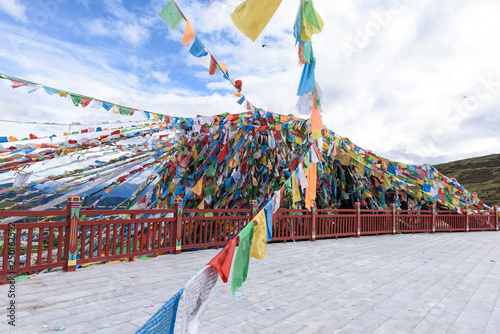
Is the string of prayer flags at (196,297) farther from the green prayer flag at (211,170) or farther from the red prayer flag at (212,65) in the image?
the green prayer flag at (211,170)

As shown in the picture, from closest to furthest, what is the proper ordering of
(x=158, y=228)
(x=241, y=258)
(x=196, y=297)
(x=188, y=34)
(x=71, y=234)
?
(x=196, y=297) < (x=241, y=258) < (x=188, y=34) < (x=71, y=234) < (x=158, y=228)

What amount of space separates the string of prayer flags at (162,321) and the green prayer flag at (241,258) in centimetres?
55

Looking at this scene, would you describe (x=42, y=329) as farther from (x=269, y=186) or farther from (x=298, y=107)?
(x=269, y=186)

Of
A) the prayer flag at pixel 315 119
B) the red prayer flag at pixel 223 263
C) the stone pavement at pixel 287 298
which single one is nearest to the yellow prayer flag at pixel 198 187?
the stone pavement at pixel 287 298

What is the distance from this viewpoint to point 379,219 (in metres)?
→ 13.9

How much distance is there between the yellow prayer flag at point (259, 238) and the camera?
266 centimetres

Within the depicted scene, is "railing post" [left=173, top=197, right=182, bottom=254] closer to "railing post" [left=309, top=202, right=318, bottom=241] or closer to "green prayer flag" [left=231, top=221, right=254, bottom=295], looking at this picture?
"railing post" [left=309, top=202, right=318, bottom=241]

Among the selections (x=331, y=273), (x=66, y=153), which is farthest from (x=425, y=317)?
(x=66, y=153)

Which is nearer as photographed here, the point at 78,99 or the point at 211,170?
the point at 78,99

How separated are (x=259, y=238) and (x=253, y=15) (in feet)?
5.91

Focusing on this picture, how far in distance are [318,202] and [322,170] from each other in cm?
171

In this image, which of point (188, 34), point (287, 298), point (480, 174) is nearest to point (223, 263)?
point (287, 298)

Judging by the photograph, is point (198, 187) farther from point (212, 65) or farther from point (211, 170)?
point (212, 65)

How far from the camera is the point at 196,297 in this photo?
2039 mm
